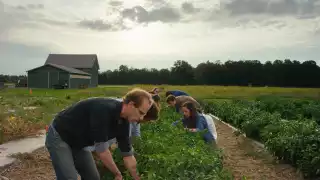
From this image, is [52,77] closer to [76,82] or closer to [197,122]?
[76,82]

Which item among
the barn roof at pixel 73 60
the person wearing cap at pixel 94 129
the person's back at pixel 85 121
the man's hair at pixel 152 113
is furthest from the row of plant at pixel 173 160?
the barn roof at pixel 73 60

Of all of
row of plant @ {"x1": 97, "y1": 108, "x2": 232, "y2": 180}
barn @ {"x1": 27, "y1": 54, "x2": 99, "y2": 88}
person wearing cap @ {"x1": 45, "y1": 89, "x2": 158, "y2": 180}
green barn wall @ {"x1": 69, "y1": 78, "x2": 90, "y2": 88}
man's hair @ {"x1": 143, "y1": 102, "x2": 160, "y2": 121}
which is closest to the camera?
person wearing cap @ {"x1": 45, "y1": 89, "x2": 158, "y2": 180}

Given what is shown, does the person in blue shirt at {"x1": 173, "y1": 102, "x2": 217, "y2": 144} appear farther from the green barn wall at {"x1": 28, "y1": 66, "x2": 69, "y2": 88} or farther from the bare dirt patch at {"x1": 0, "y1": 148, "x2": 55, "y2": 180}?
the green barn wall at {"x1": 28, "y1": 66, "x2": 69, "y2": 88}

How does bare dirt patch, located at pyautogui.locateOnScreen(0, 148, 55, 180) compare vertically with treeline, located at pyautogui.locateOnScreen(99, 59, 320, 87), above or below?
below

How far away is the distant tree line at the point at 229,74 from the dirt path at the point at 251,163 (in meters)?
31.8

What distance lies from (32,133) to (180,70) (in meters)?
41.3

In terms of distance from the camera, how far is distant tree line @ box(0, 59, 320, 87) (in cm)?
4188

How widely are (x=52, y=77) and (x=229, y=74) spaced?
20.4 meters

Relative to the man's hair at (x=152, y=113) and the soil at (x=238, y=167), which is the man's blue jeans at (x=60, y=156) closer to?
the man's hair at (x=152, y=113)

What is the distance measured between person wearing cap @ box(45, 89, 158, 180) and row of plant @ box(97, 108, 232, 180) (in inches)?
15.5

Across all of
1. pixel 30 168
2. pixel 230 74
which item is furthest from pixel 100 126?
pixel 230 74

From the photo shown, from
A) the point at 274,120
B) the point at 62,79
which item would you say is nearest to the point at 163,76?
the point at 62,79

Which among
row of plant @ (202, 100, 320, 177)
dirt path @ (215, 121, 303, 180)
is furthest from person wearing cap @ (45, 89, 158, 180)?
row of plant @ (202, 100, 320, 177)

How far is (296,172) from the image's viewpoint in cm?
707
